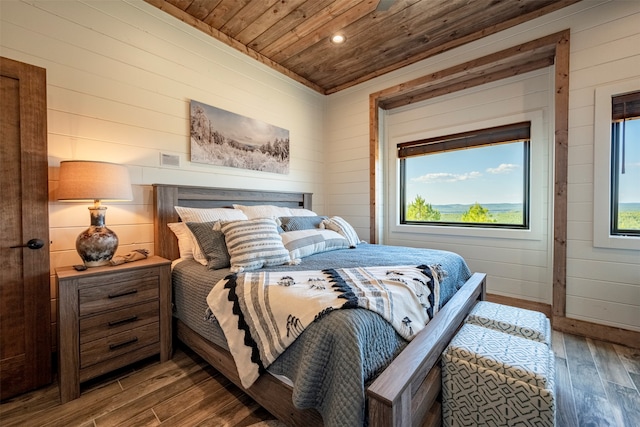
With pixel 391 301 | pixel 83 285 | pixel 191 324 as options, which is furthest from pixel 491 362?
pixel 83 285

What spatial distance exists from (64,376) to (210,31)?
305cm

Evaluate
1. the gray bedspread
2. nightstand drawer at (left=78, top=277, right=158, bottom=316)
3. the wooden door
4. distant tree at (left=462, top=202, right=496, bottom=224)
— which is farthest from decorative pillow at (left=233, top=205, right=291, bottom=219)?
distant tree at (left=462, top=202, right=496, bottom=224)

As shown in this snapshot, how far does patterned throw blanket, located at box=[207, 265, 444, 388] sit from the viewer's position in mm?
1235

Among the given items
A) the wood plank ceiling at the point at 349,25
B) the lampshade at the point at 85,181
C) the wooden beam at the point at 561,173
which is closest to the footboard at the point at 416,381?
the wooden beam at the point at 561,173

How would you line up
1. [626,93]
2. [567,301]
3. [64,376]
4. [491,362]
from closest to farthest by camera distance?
[491,362], [64,376], [626,93], [567,301]

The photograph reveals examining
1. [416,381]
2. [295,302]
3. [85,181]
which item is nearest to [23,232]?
[85,181]

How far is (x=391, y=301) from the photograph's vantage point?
51.5 inches

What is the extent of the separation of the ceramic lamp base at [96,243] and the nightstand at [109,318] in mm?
93

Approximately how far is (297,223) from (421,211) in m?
1.96

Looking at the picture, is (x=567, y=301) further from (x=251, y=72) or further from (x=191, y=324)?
(x=251, y=72)

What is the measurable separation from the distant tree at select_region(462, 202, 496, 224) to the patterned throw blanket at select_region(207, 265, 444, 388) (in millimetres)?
2024

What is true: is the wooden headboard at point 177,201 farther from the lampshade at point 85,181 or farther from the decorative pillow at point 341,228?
the decorative pillow at point 341,228

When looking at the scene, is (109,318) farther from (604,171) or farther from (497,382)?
(604,171)

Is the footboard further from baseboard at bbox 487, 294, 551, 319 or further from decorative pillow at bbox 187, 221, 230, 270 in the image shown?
baseboard at bbox 487, 294, 551, 319
